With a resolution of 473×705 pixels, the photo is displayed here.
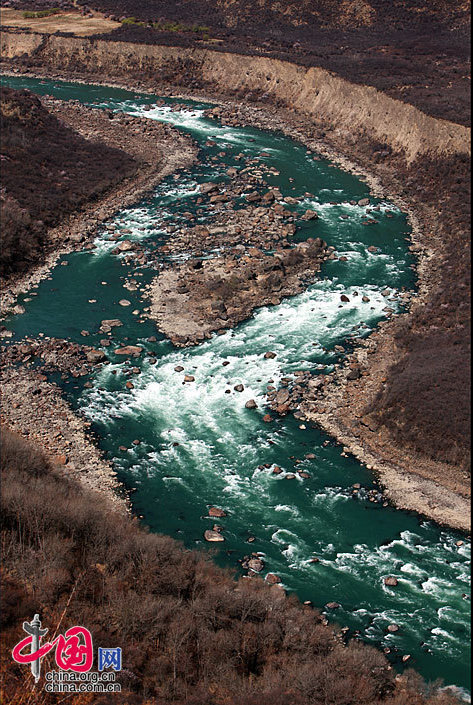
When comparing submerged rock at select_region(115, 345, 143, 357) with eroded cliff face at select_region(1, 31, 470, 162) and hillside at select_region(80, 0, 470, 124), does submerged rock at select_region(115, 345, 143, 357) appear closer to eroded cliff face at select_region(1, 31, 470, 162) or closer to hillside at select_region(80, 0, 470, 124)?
eroded cliff face at select_region(1, 31, 470, 162)

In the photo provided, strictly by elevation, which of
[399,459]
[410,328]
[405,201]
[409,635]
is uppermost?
[405,201]

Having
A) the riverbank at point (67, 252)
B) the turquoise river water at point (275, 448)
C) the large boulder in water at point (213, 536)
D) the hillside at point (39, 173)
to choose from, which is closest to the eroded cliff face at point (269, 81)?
the turquoise river water at point (275, 448)

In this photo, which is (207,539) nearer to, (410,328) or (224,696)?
(224,696)

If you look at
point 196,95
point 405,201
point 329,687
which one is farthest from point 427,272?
point 196,95

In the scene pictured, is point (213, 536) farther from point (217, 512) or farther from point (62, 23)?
point (62, 23)

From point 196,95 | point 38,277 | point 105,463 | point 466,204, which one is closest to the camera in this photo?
point 105,463

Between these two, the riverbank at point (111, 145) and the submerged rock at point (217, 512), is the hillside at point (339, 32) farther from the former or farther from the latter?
the submerged rock at point (217, 512)

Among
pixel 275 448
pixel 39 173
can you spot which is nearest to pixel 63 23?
pixel 39 173
